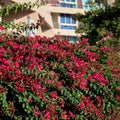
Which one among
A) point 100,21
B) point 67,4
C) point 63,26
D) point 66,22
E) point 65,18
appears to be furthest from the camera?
point 67,4

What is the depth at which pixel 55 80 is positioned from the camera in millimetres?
9172

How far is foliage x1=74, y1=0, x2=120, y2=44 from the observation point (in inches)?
1178

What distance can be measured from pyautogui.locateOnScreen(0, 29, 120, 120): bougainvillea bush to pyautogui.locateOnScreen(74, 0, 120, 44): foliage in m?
18.3

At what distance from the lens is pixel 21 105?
845 cm

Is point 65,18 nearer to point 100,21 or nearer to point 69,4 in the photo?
point 69,4

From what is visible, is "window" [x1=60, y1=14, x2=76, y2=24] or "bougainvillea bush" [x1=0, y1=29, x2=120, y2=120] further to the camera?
"window" [x1=60, y1=14, x2=76, y2=24]

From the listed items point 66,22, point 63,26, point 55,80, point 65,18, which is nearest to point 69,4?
point 65,18

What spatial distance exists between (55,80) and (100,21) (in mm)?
22580

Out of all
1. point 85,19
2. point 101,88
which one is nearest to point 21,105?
point 101,88

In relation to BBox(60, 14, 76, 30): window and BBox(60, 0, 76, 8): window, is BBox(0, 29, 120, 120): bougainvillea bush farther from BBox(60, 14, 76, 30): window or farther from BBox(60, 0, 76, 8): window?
BBox(60, 0, 76, 8): window

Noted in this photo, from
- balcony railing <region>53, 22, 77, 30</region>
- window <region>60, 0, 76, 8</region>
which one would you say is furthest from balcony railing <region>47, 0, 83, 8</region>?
balcony railing <region>53, 22, 77, 30</region>

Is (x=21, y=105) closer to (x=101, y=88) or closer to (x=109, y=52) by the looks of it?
(x=101, y=88)

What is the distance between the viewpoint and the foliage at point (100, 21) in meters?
29.9

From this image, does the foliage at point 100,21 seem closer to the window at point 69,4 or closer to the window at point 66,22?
the window at point 66,22
